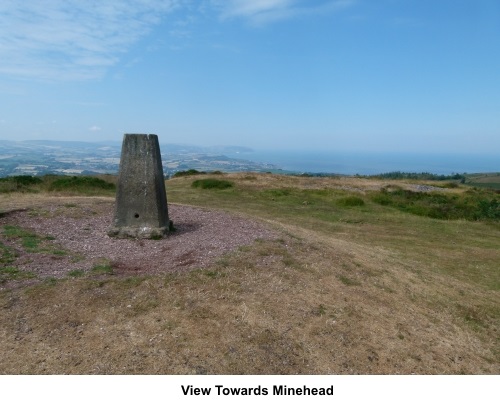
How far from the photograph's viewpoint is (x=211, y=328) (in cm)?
686

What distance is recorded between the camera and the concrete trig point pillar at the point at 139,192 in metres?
11.8

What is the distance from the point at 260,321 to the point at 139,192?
623 centimetres

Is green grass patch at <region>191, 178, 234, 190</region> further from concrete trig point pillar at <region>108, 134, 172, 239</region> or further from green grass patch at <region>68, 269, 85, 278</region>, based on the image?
green grass patch at <region>68, 269, 85, 278</region>

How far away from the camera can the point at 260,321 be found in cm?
719

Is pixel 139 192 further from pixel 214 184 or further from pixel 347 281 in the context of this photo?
pixel 214 184

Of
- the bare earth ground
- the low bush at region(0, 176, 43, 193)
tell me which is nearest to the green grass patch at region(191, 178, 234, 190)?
the low bush at region(0, 176, 43, 193)

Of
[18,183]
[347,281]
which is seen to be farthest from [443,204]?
[18,183]

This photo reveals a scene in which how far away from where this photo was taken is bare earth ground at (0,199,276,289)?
925 cm

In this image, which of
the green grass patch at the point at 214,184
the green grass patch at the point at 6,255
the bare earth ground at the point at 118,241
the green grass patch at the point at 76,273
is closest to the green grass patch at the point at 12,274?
the bare earth ground at the point at 118,241

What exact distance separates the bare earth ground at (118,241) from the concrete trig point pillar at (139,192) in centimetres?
36

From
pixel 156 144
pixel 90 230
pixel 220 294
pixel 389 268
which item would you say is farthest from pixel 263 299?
pixel 90 230

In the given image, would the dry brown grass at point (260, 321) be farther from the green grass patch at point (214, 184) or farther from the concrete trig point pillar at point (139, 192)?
the green grass patch at point (214, 184)

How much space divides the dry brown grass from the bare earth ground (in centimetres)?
69

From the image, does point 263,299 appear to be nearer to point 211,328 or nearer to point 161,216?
point 211,328
